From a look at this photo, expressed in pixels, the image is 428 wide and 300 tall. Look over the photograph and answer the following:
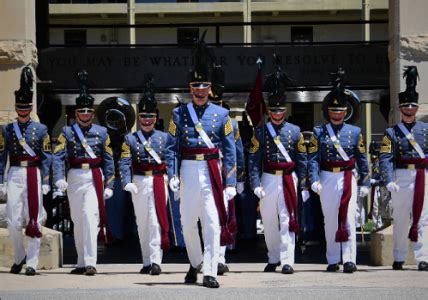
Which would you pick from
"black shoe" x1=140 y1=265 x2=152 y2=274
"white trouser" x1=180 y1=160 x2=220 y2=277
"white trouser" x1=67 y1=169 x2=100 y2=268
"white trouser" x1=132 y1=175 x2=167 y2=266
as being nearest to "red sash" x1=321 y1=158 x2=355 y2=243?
"white trouser" x1=132 y1=175 x2=167 y2=266

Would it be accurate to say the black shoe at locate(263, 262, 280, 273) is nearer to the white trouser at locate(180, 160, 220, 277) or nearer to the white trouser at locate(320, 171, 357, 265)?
the white trouser at locate(320, 171, 357, 265)

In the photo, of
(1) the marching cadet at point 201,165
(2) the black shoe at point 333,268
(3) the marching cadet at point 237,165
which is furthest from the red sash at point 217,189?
(2) the black shoe at point 333,268

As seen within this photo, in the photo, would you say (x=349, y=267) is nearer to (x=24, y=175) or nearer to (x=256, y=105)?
(x=256, y=105)

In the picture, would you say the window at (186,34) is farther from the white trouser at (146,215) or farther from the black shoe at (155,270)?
the black shoe at (155,270)

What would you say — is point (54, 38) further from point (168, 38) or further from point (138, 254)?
point (138, 254)

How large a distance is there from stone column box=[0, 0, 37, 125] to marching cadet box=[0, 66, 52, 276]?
125cm

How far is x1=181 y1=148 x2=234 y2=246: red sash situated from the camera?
38.9ft

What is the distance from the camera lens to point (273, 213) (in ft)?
45.9

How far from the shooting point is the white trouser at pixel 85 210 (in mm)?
13797

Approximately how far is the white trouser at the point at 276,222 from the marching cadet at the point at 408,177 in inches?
45.9

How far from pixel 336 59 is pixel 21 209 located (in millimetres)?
7096

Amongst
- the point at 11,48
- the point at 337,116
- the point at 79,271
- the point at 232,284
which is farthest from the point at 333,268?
the point at 11,48

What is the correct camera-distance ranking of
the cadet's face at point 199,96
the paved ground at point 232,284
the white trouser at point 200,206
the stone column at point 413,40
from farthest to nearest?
the stone column at point 413,40 < the cadet's face at point 199,96 < the white trouser at point 200,206 < the paved ground at point 232,284

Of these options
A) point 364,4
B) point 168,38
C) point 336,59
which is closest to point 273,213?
point 336,59
